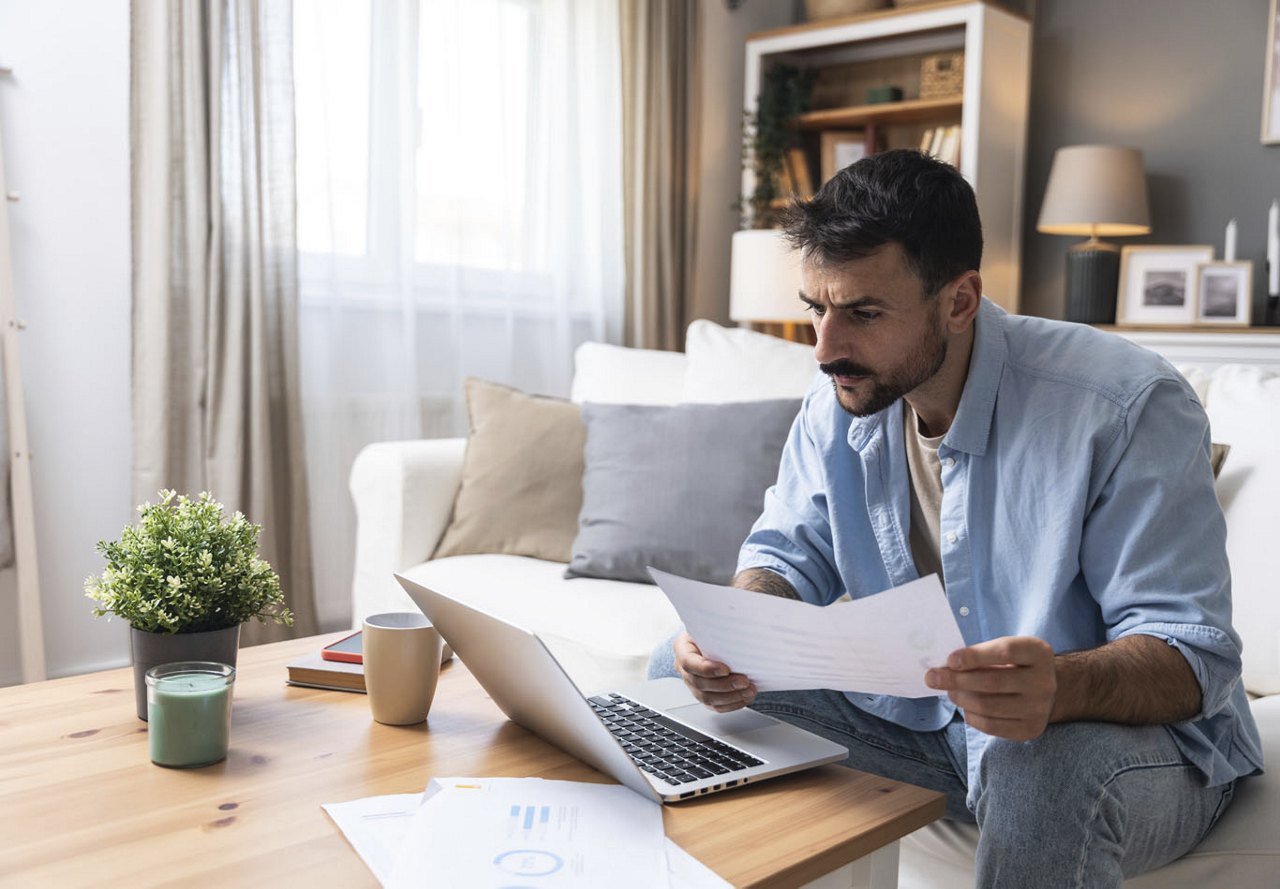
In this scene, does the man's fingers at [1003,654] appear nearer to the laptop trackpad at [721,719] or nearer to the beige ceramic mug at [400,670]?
the laptop trackpad at [721,719]

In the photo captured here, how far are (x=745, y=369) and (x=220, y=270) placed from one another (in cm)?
121

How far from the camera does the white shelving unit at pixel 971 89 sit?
11.2ft

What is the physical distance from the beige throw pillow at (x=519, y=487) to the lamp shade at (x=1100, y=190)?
1765 mm

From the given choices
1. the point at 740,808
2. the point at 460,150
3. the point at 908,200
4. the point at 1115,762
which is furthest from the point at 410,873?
the point at 460,150

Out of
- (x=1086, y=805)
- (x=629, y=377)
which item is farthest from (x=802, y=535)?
(x=629, y=377)

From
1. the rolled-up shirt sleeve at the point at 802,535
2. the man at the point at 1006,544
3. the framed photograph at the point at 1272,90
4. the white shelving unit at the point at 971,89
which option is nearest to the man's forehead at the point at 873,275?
the man at the point at 1006,544

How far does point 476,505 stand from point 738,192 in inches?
88.5

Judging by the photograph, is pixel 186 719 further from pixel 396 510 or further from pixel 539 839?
pixel 396 510

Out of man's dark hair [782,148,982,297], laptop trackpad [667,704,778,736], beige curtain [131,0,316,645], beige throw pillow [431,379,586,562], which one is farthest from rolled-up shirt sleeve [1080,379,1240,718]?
beige curtain [131,0,316,645]

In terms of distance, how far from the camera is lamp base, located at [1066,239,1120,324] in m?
3.40

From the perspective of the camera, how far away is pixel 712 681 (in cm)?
110

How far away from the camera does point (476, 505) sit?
231 cm

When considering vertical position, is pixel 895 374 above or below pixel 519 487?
above

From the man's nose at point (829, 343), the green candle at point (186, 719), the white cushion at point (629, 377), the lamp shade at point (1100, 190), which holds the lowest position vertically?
the green candle at point (186, 719)
